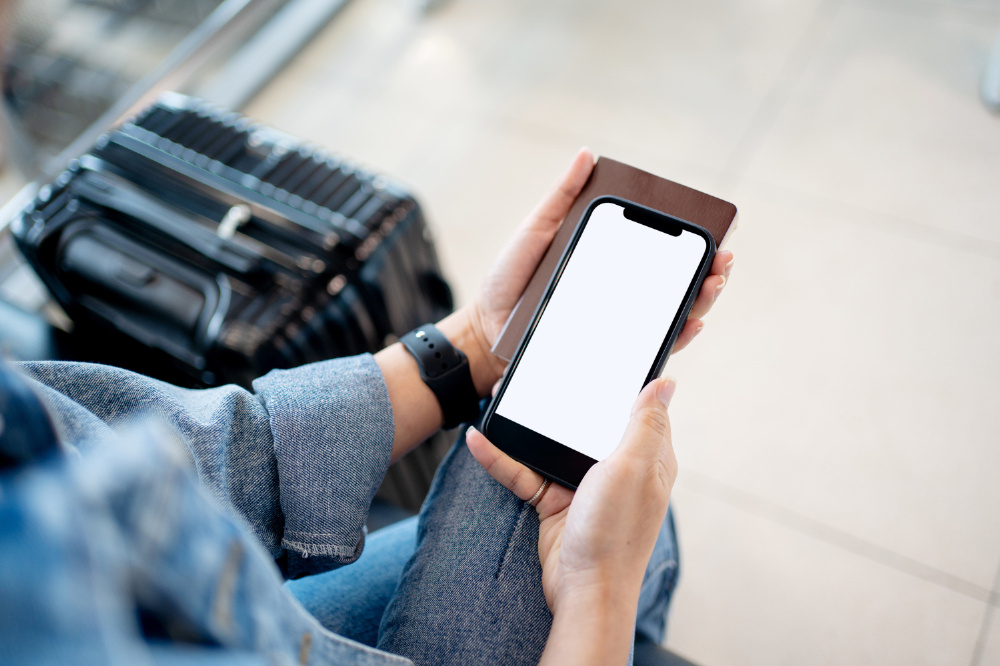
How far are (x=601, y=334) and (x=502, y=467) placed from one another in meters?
0.17

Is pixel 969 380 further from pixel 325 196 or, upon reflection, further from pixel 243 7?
pixel 243 7

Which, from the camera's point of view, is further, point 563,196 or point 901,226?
point 901,226

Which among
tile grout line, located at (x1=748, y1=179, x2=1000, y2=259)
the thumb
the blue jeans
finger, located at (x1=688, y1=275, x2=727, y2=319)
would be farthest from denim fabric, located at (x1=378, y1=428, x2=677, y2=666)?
tile grout line, located at (x1=748, y1=179, x2=1000, y2=259)

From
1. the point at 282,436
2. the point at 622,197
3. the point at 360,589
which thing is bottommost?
the point at 360,589

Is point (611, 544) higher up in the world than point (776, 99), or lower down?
lower down

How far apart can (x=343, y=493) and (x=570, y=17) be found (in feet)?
5.51

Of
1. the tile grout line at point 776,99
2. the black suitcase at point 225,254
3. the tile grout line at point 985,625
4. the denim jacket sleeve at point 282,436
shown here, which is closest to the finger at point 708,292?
the denim jacket sleeve at point 282,436

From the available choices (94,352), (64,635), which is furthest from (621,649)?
(94,352)

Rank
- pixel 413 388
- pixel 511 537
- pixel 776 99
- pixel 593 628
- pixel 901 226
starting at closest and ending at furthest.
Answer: pixel 593 628 < pixel 511 537 < pixel 413 388 < pixel 901 226 < pixel 776 99

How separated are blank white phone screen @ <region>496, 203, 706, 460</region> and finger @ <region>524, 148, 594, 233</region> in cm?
6

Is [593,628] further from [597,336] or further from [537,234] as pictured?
[537,234]

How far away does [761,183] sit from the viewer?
1444 mm

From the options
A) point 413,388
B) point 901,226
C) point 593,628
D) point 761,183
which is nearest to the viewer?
point 593,628

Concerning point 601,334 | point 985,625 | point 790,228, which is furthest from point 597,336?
point 790,228
